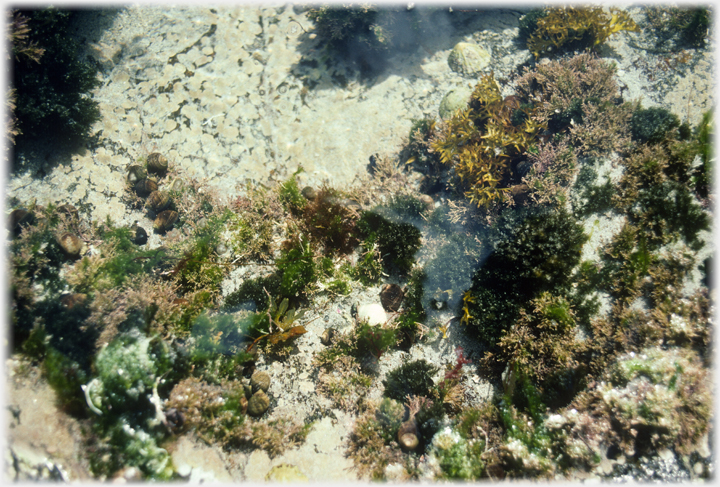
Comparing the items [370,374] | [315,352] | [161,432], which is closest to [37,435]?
[161,432]

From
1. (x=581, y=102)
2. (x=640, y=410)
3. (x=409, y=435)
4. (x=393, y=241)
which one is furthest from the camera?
(x=581, y=102)

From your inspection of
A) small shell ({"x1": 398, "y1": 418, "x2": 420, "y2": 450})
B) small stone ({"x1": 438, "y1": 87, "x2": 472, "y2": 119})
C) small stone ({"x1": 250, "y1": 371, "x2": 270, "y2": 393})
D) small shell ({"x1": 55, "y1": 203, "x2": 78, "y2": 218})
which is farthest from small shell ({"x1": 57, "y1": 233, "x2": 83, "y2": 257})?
small stone ({"x1": 438, "y1": 87, "x2": 472, "y2": 119})

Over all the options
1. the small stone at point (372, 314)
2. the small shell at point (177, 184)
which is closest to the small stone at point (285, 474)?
the small stone at point (372, 314)

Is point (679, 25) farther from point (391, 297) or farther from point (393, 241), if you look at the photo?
point (391, 297)

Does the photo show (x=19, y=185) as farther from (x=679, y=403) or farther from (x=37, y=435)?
(x=679, y=403)

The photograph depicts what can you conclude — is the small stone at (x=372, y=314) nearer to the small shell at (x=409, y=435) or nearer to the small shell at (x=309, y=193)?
the small shell at (x=409, y=435)

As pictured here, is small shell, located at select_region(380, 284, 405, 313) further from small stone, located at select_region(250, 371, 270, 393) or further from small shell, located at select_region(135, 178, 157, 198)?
small shell, located at select_region(135, 178, 157, 198)

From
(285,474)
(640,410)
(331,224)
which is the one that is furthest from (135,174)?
(640,410)
